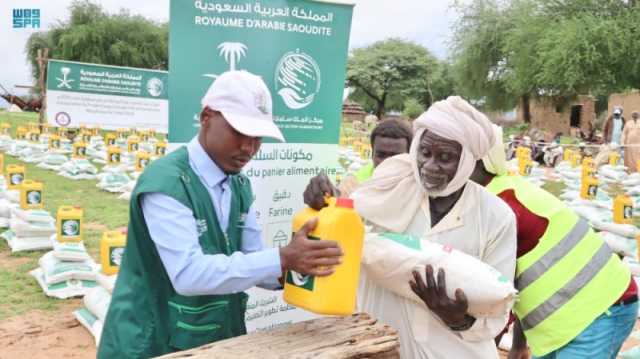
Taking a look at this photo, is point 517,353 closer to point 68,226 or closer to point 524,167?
point 68,226

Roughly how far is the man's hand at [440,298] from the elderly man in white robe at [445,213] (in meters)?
0.03

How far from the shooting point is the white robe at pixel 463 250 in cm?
170

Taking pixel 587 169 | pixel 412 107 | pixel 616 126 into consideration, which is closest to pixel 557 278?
pixel 587 169

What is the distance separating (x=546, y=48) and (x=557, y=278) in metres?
21.2

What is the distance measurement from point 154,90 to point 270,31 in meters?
14.4

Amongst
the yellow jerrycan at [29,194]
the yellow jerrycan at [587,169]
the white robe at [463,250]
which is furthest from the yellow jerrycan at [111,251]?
the yellow jerrycan at [587,169]

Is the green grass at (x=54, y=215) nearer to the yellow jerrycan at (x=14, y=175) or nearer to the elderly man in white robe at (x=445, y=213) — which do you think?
the yellow jerrycan at (x=14, y=175)

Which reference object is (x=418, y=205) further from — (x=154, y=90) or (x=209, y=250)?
(x=154, y=90)

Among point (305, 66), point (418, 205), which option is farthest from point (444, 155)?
point (305, 66)

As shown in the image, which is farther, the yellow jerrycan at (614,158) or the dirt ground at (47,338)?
the yellow jerrycan at (614,158)

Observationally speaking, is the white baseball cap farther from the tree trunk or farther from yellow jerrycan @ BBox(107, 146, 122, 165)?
the tree trunk

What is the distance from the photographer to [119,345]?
144 cm

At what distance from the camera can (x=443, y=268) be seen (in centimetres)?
155

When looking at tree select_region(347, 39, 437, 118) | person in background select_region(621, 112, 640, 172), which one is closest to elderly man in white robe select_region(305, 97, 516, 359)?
person in background select_region(621, 112, 640, 172)
